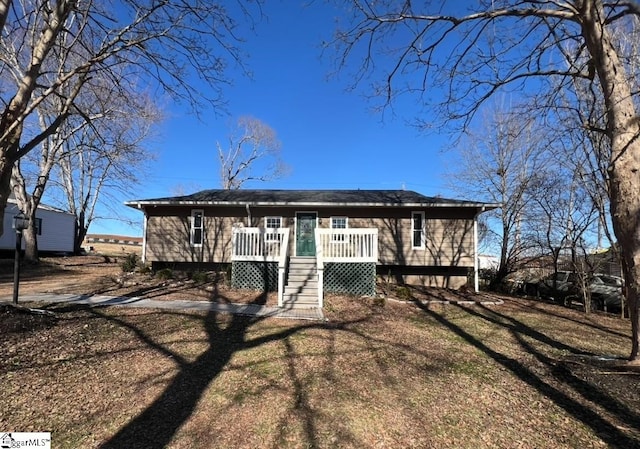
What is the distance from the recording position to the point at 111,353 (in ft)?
19.5

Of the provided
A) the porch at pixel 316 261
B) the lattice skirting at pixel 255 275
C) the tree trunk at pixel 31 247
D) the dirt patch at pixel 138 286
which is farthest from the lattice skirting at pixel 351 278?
the tree trunk at pixel 31 247

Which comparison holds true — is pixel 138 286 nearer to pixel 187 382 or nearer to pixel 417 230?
pixel 187 382

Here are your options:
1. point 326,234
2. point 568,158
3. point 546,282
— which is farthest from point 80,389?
point 546,282

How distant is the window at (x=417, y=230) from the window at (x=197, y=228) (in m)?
8.68

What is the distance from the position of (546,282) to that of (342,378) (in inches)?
606

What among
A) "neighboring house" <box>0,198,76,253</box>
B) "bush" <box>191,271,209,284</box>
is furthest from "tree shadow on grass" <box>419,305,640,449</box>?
"neighboring house" <box>0,198,76,253</box>

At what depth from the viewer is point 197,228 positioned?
49.5 ft

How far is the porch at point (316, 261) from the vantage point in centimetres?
1158

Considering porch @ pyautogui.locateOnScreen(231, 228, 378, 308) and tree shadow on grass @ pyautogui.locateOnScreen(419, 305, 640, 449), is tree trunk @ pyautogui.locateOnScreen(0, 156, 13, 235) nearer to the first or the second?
porch @ pyautogui.locateOnScreen(231, 228, 378, 308)

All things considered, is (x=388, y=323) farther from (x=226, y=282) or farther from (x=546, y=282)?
(x=546, y=282)

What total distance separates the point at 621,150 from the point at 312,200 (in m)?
10.4

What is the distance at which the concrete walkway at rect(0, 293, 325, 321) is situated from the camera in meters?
8.88

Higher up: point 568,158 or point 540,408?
point 568,158

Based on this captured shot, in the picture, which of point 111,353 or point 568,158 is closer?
point 111,353
